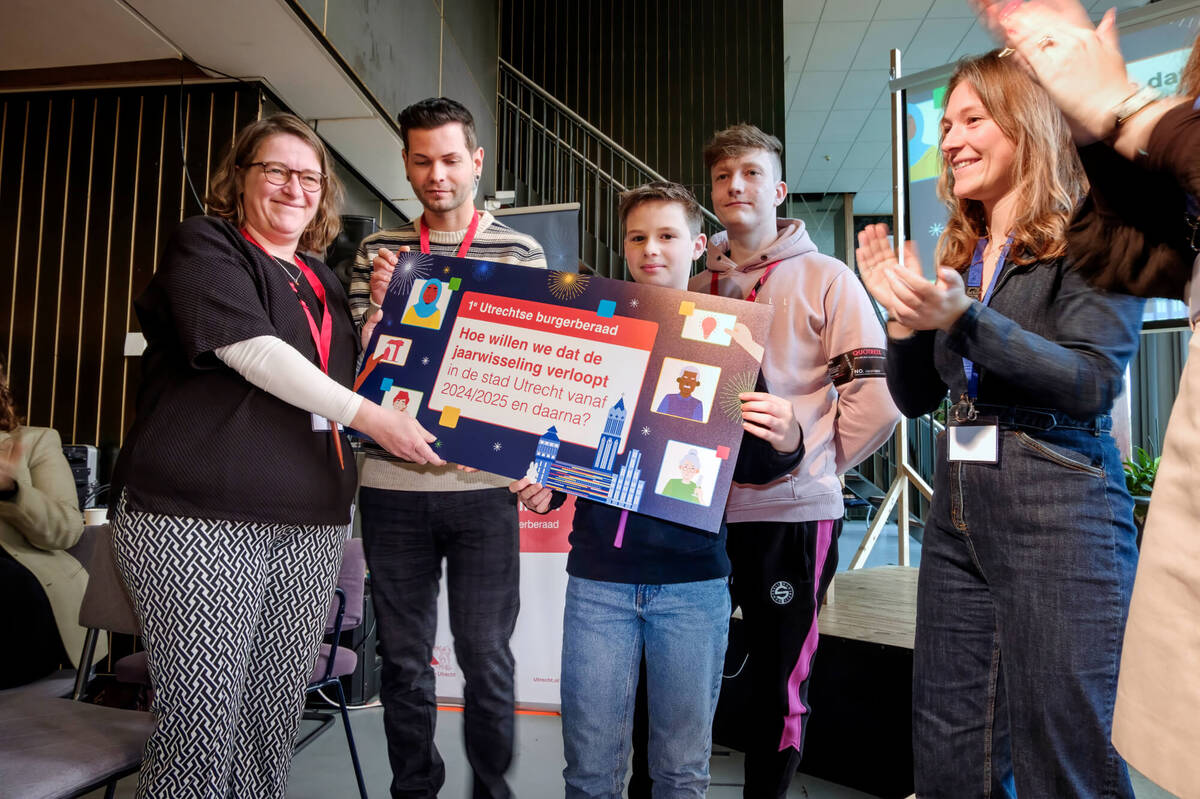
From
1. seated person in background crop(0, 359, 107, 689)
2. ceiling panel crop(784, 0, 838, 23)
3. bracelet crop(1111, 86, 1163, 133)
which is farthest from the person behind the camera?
ceiling panel crop(784, 0, 838, 23)

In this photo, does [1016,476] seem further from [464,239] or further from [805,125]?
[805,125]

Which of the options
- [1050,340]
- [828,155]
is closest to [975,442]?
[1050,340]

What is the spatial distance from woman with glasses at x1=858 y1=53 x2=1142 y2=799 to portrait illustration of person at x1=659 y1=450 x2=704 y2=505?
38 cm

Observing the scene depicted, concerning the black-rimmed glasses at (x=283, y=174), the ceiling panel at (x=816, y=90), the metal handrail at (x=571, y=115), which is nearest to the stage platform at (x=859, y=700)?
the black-rimmed glasses at (x=283, y=174)

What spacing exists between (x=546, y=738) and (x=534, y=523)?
83 cm

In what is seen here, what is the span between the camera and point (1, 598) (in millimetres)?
2100

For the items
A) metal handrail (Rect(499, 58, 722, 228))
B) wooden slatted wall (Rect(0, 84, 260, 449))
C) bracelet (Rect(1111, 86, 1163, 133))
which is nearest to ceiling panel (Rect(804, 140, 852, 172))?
metal handrail (Rect(499, 58, 722, 228))

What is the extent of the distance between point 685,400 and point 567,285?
1.10ft

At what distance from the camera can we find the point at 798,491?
5.47 ft

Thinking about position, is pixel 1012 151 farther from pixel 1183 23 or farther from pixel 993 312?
pixel 1183 23

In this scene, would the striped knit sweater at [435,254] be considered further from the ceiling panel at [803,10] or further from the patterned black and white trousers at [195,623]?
the ceiling panel at [803,10]

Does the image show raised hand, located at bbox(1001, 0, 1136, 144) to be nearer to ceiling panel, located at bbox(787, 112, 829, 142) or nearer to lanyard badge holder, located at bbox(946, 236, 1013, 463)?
lanyard badge holder, located at bbox(946, 236, 1013, 463)

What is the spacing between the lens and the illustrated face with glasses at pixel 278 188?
1.46m

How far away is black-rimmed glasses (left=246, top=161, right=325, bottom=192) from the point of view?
1456 millimetres
